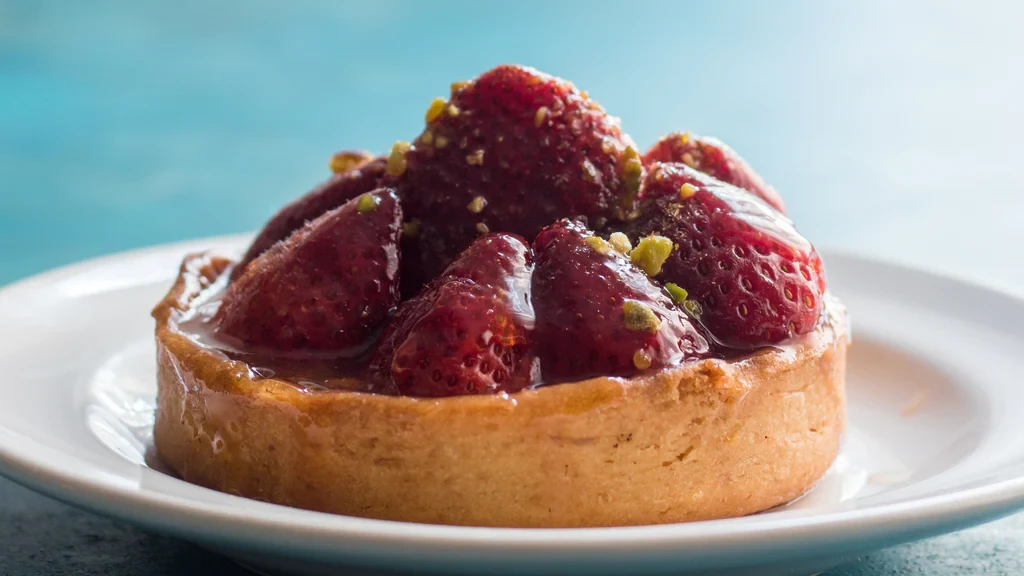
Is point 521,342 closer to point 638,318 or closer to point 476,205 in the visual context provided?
point 638,318

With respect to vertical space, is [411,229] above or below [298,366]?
above

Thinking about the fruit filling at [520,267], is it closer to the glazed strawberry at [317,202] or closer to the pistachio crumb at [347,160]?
the glazed strawberry at [317,202]

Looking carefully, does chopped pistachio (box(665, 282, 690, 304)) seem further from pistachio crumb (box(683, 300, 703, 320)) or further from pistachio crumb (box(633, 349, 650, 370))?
pistachio crumb (box(633, 349, 650, 370))

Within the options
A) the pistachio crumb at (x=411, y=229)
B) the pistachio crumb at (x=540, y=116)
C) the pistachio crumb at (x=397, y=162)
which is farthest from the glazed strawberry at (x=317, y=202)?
the pistachio crumb at (x=540, y=116)

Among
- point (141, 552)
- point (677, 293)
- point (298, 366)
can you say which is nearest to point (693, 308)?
point (677, 293)

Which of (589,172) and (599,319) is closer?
(599,319)

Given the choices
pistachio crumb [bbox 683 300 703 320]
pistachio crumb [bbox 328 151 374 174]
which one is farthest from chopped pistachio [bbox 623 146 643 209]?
pistachio crumb [bbox 328 151 374 174]

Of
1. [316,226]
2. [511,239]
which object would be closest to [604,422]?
[511,239]
